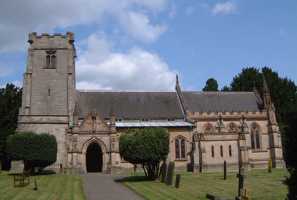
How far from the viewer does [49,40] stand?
47.9 m

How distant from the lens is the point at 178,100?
52062mm

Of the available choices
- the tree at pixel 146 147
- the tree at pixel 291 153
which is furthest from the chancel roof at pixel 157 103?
the tree at pixel 291 153

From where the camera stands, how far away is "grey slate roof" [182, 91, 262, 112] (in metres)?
51.2

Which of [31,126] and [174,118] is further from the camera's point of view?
[174,118]

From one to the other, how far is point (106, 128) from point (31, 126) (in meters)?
9.18

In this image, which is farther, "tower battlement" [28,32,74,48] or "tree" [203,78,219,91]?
"tree" [203,78,219,91]

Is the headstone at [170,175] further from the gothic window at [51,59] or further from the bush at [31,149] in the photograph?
the gothic window at [51,59]

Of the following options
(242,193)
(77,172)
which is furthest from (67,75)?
(242,193)

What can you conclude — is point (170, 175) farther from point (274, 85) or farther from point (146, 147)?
point (274, 85)

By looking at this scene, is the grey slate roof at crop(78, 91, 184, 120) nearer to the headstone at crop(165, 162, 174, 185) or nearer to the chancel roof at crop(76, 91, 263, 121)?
the chancel roof at crop(76, 91, 263, 121)

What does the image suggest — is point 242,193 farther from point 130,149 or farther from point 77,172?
point 77,172

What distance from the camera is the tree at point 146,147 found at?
30.9 m

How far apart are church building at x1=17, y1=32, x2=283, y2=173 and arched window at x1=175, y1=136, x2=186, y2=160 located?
0.13m

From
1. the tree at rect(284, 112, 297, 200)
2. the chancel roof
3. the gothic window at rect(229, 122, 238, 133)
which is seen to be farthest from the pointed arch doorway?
the tree at rect(284, 112, 297, 200)
